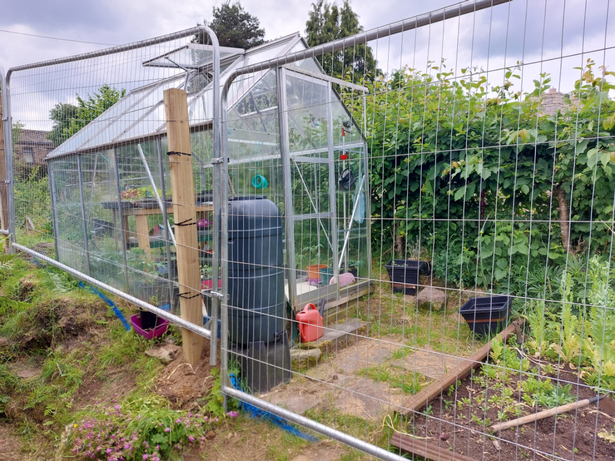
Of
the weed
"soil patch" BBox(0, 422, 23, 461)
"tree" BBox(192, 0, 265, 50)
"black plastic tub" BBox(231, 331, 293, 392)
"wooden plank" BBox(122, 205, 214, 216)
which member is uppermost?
"tree" BBox(192, 0, 265, 50)

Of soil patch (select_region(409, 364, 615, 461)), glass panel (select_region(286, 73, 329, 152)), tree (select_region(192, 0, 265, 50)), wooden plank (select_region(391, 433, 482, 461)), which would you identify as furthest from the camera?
tree (select_region(192, 0, 265, 50))

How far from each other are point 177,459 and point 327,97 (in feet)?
12.1

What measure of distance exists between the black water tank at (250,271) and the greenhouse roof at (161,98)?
1.14m

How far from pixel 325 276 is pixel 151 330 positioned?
1846mm

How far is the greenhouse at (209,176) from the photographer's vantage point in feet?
11.7

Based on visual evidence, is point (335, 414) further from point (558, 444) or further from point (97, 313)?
point (97, 313)

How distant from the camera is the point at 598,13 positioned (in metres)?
1.50

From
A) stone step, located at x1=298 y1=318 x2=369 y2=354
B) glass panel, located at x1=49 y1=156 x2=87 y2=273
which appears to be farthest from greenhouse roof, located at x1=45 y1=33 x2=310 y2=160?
stone step, located at x1=298 y1=318 x2=369 y2=354

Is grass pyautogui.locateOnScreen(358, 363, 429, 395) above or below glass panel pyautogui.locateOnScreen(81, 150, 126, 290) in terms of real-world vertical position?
below

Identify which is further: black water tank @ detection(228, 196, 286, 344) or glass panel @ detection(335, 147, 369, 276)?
glass panel @ detection(335, 147, 369, 276)

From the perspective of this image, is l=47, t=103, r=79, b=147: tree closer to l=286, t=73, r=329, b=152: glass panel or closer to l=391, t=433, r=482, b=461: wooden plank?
l=286, t=73, r=329, b=152: glass panel

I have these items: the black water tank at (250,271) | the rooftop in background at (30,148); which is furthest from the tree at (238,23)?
the black water tank at (250,271)

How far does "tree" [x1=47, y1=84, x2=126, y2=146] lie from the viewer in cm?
421

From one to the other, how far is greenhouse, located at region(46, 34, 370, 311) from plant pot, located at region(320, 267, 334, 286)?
0.06 feet
